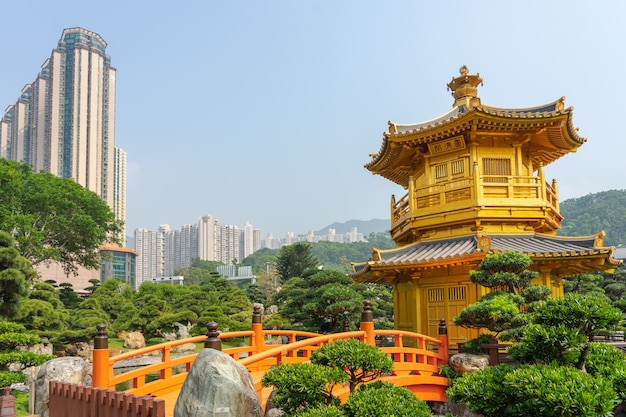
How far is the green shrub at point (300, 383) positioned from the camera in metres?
5.92

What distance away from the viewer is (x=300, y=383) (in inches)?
233

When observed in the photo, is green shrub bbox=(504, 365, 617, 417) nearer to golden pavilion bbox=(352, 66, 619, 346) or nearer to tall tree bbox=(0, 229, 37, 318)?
golden pavilion bbox=(352, 66, 619, 346)

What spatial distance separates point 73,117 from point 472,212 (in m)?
60.0

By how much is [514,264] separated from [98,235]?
90.5ft

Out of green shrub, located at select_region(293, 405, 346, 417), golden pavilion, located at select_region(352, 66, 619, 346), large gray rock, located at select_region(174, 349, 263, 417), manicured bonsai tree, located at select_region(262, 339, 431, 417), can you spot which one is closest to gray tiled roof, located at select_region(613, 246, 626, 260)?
golden pavilion, located at select_region(352, 66, 619, 346)

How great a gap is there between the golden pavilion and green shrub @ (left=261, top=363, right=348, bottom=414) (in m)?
6.44

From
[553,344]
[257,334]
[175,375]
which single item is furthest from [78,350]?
[553,344]

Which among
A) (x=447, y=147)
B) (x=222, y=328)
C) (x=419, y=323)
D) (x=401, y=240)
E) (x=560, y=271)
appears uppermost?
(x=447, y=147)

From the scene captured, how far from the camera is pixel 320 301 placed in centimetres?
1628

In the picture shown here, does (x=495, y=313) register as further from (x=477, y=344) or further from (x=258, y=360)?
(x=258, y=360)

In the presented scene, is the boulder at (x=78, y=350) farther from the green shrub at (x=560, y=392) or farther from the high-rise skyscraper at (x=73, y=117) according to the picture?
the high-rise skyscraper at (x=73, y=117)

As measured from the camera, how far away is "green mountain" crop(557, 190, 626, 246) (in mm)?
75875

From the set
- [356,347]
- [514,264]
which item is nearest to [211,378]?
[356,347]

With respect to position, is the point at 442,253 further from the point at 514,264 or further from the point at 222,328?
the point at 222,328
